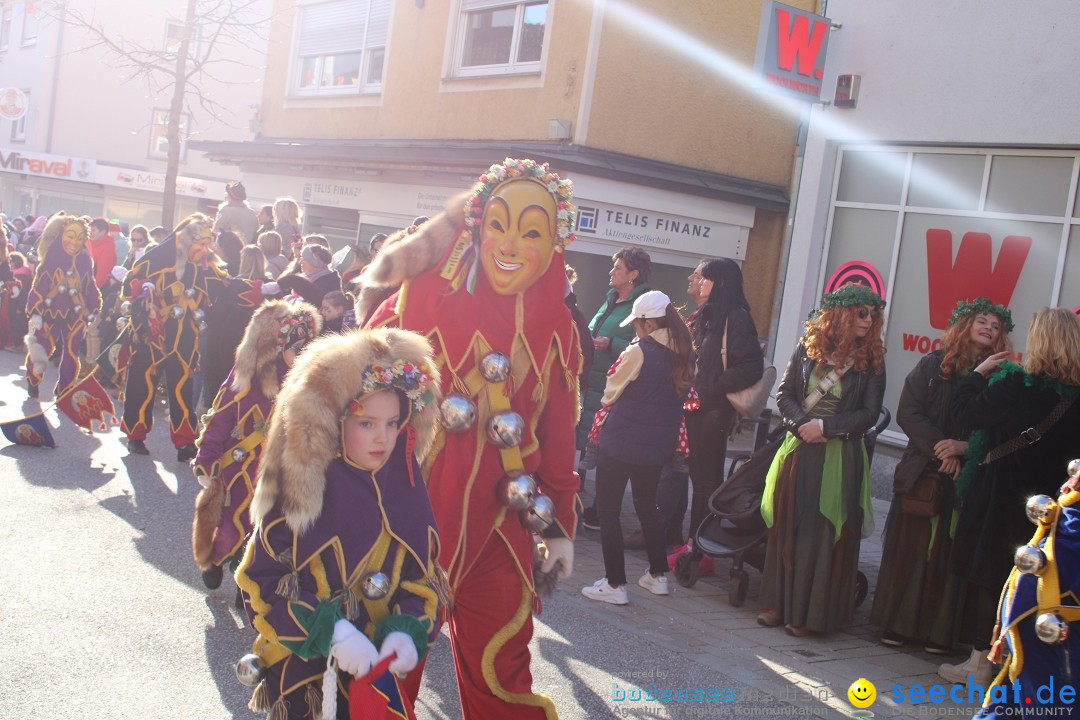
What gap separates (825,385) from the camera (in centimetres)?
602

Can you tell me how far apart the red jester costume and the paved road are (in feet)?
3.07

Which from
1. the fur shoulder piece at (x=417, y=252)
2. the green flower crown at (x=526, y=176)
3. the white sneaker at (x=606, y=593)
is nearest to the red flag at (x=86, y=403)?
the white sneaker at (x=606, y=593)

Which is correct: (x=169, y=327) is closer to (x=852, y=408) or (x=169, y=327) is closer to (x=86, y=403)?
(x=86, y=403)

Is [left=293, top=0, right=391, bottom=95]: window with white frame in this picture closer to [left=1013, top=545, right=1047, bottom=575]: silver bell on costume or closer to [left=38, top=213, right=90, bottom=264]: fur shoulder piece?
[left=38, top=213, right=90, bottom=264]: fur shoulder piece

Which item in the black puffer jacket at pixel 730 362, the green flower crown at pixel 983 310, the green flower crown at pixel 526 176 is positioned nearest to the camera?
the green flower crown at pixel 526 176

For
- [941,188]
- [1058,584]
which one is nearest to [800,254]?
[941,188]

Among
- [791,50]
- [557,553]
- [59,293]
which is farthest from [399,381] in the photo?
[59,293]

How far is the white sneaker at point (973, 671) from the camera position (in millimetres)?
5445

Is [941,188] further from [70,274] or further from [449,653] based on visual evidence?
[70,274]

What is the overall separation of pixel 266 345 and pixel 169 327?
3.86m

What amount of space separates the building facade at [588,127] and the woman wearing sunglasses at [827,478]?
711 centimetres

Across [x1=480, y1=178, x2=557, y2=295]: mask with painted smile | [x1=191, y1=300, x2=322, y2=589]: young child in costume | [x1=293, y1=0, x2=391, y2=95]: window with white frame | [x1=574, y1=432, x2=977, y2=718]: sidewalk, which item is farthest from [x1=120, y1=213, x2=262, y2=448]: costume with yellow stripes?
[x1=293, y1=0, x2=391, y2=95]: window with white frame

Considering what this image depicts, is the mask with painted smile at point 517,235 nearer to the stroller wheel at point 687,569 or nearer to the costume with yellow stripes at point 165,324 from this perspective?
the stroller wheel at point 687,569

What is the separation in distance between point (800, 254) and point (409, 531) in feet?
29.3
